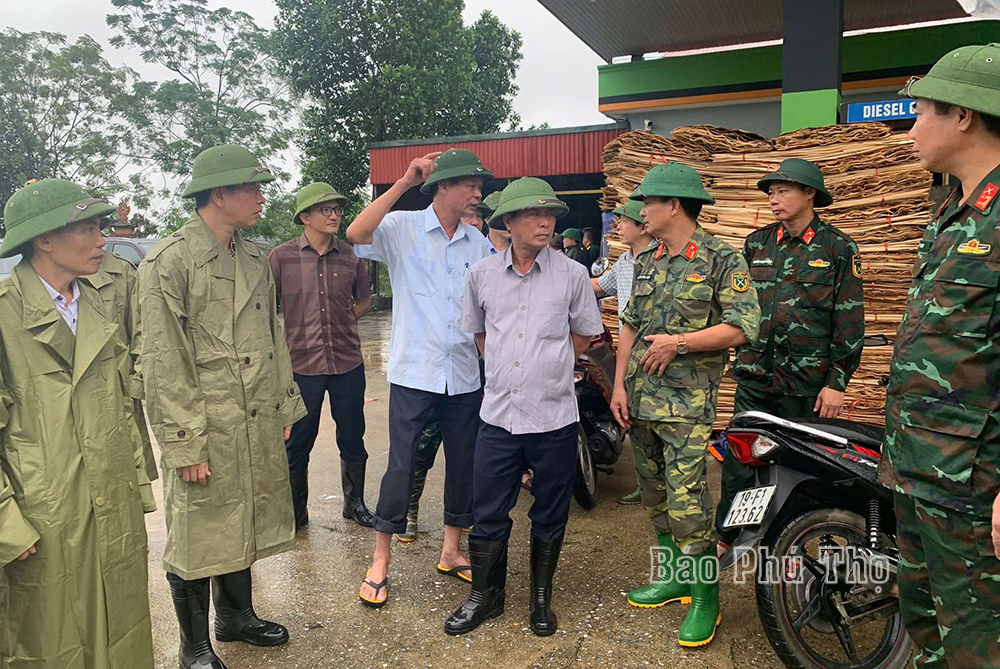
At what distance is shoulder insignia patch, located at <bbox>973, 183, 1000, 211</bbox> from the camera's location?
5.90 ft

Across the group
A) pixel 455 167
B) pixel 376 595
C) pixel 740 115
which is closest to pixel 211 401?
pixel 376 595

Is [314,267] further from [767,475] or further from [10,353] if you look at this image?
[767,475]

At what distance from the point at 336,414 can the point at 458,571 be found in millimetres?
1282

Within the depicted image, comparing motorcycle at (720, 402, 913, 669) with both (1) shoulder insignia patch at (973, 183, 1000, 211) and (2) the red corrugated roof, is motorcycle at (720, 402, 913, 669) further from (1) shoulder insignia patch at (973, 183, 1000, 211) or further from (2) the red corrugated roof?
(2) the red corrugated roof

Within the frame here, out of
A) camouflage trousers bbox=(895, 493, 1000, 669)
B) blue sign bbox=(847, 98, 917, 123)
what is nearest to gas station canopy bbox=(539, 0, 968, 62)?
blue sign bbox=(847, 98, 917, 123)

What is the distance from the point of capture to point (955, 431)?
1.80 meters

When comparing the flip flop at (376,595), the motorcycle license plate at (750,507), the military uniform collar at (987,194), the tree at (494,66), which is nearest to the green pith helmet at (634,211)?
the motorcycle license plate at (750,507)

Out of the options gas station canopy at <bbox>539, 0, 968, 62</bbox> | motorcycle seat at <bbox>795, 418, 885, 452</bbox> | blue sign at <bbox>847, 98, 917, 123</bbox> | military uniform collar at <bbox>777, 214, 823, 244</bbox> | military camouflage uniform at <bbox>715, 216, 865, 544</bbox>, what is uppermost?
gas station canopy at <bbox>539, 0, 968, 62</bbox>

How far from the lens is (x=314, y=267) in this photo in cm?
432

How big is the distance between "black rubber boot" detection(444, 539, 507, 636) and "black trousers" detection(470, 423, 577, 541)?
0.05 meters

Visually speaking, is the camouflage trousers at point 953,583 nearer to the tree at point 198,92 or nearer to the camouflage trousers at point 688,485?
the camouflage trousers at point 688,485

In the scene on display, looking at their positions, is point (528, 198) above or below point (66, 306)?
above

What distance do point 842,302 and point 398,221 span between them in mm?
2097

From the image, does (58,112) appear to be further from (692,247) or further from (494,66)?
(692,247)
